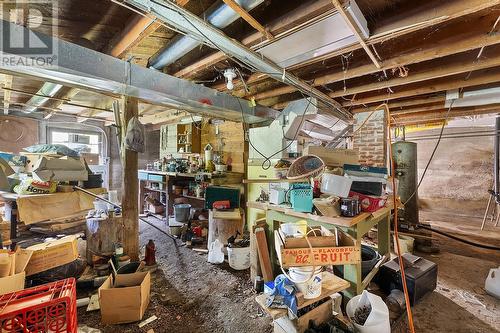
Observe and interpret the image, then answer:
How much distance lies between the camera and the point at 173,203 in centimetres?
478

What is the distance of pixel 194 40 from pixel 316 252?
5.94ft

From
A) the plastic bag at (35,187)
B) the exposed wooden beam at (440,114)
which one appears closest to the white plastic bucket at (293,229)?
the plastic bag at (35,187)

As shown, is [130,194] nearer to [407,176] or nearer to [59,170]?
[59,170]

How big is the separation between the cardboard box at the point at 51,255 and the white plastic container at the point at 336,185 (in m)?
2.48

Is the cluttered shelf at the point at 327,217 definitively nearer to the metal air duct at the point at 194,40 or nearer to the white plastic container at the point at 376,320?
the white plastic container at the point at 376,320

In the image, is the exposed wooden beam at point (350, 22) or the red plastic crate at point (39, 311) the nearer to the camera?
the red plastic crate at point (39, 311)

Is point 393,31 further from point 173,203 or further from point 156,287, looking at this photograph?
point 173,203

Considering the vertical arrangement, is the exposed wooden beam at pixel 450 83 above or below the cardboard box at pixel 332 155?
above

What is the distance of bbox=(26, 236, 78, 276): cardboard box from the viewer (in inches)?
76.0

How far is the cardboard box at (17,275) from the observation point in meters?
1.56

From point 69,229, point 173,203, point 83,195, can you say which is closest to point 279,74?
point 83,195

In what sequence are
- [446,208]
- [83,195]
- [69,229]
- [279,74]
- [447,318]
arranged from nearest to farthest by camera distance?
1. [447,318]
2. [279,74]
3. [83,195]
4. [69,229]
5. [446,208]

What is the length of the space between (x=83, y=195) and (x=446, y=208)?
787 cm

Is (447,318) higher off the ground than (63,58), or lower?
lower
